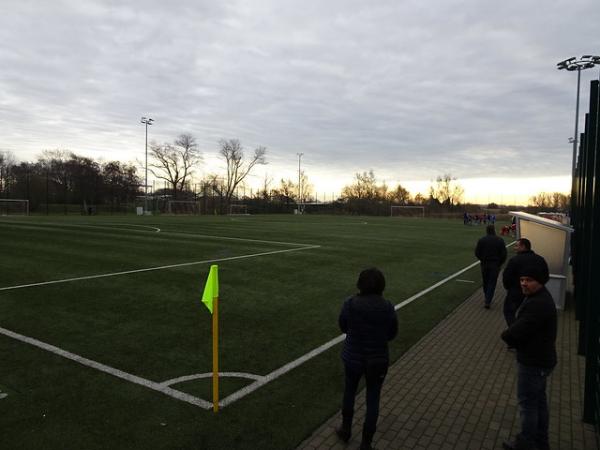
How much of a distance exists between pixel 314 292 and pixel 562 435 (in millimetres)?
6987

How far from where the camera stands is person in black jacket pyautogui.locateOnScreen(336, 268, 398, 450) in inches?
145

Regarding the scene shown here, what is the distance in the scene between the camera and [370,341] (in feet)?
12.1

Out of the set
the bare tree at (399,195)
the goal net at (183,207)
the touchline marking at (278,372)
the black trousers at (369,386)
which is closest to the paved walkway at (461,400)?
the black trousers at (369,386)

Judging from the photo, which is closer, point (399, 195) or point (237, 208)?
point (237, 208)

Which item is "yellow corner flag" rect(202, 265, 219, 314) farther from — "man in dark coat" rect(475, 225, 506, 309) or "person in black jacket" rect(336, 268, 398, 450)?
"man in dark coat" rect(475, 225, 506, 309)

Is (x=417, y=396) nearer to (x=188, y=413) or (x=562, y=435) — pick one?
(x=562, y=435)

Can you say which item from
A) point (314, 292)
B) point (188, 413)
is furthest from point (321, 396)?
point (314, 292)

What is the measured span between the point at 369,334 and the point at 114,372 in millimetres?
3791

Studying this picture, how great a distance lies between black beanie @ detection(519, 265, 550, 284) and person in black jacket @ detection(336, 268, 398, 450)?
1270mm

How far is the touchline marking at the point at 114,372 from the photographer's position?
191 inches

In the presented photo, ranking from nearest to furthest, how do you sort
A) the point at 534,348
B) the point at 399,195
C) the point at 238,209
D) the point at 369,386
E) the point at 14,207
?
the point at 534,348, the point at 369,386, the point at 14,207, the point at 238,209, the point at 399,195

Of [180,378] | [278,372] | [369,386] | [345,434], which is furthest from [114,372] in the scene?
[369,386]

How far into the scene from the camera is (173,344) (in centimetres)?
671

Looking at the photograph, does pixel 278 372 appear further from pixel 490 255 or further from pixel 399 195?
pixel 399 195
